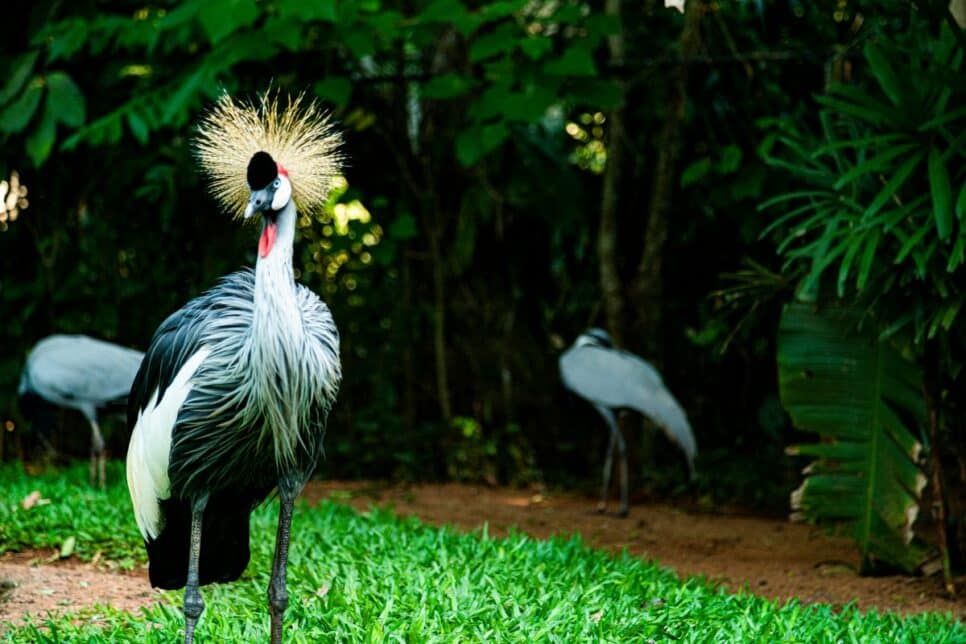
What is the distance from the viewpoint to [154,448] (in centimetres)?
340

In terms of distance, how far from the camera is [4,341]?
8992 millimetres

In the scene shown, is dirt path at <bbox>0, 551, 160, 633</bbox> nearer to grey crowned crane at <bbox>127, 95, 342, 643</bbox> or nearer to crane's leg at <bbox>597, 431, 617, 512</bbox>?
grey crowned crane at <bbox>127, 95, 342, 643</bbox>

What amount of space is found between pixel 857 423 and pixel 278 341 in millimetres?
3372

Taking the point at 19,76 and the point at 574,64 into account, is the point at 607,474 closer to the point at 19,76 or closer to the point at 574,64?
the point at 574,64

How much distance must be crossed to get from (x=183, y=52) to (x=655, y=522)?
457 cm

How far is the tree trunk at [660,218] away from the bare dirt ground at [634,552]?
4.56 ft

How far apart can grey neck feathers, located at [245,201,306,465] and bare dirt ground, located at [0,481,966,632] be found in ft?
4.77

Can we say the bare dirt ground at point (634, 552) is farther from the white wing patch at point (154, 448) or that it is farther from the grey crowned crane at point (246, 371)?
the grey crowned crane at point (246, 371)

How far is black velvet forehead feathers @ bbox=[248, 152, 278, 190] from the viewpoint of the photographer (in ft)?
10.5

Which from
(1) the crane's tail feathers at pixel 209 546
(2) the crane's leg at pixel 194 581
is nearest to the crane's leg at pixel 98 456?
(1) the crane's tail feathers at pixel 209 546

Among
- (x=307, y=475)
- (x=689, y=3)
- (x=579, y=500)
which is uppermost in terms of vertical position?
(x=689, y=3)

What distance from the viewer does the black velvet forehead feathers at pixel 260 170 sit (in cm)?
320

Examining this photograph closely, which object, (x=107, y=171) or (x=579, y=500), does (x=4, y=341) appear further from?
(x=579, y=500)

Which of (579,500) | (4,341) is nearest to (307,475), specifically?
(579,500)
